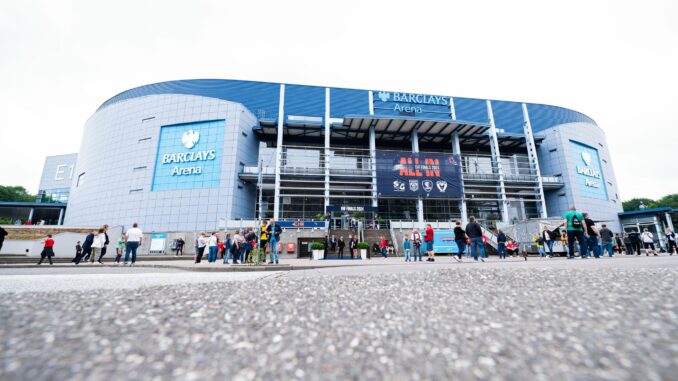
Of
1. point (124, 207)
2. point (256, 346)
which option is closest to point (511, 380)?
point (256, 346)

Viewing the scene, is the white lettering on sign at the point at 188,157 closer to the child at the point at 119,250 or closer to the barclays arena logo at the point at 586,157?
the child at the point at 119,250

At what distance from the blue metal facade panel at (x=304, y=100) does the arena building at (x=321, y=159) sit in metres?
0.13

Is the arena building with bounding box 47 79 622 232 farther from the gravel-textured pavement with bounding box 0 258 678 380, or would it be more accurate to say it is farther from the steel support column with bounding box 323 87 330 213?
the gravel-textured pavement with bounding box 0 258 678 380

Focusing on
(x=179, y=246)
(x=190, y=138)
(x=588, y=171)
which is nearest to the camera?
A: (x=179, y=246)

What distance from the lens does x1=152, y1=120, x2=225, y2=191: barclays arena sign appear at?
28.9 meters

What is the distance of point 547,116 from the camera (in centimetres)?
3772

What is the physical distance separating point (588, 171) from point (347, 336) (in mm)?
49039

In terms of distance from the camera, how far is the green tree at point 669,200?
191 feet

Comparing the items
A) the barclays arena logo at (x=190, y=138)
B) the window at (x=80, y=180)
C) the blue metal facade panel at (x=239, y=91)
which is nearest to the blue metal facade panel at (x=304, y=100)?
the blue metal facade panel at (x=239, y=91)

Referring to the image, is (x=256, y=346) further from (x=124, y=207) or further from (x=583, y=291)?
(x=124, y=207)

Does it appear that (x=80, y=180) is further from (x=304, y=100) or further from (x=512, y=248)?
(x=512, y=248)

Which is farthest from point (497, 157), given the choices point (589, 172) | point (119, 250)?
point (119, 250)

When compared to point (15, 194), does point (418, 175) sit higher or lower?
lower

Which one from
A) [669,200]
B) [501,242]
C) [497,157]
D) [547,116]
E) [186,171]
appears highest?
[547,116]
